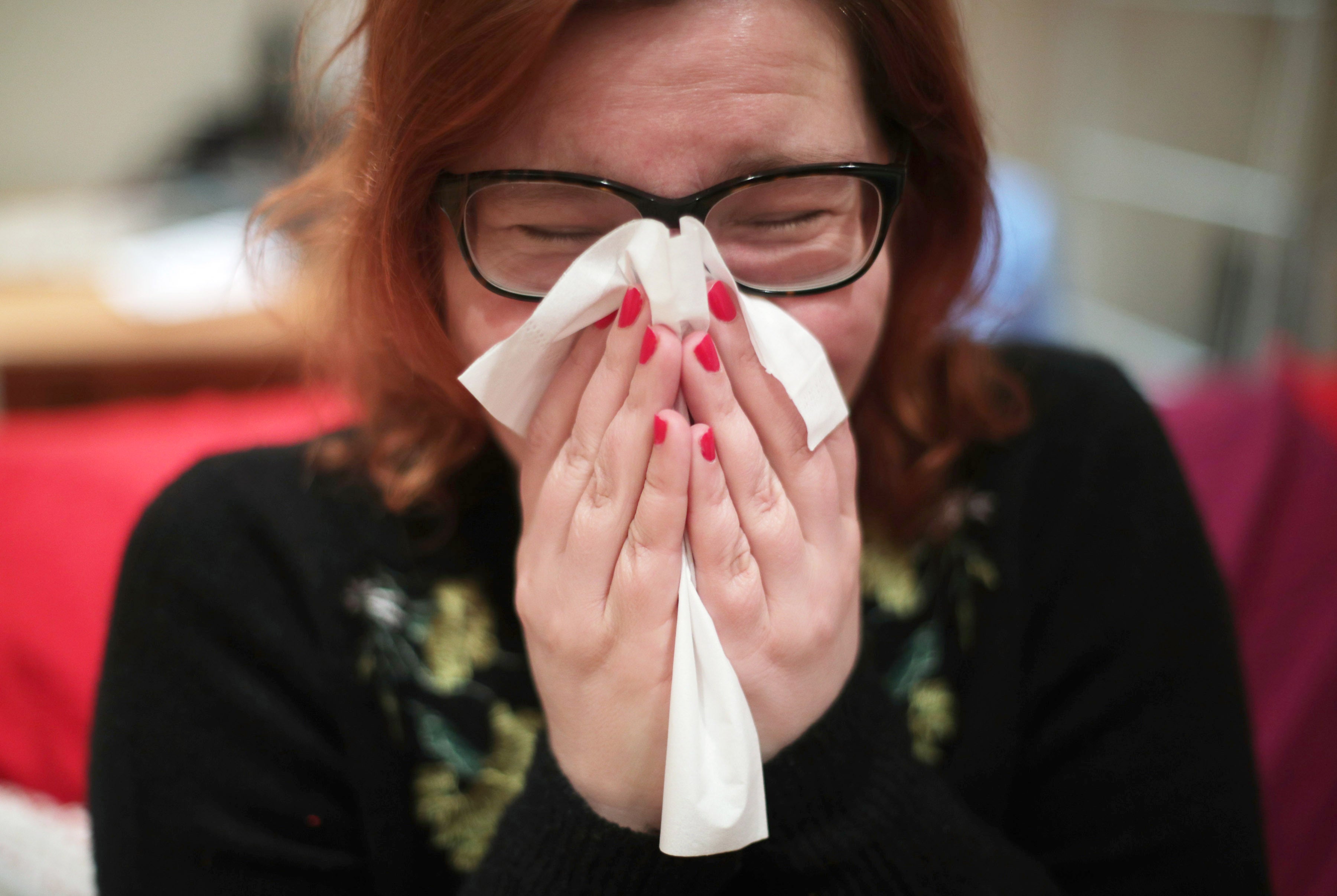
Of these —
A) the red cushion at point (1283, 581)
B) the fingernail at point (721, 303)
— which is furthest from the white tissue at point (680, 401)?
the red cushion at point (1283, 581)

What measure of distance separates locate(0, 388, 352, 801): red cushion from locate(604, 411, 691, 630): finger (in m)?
0.41

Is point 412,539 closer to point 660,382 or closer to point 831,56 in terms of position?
point 660,382

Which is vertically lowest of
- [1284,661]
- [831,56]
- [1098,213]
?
[1098,213]

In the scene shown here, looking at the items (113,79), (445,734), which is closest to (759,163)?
(445,734)

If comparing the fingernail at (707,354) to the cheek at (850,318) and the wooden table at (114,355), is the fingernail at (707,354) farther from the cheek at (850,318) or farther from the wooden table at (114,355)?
the wooden table at (114,355)

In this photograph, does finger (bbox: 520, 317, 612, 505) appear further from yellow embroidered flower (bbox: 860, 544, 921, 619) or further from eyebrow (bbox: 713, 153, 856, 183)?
yellow embroidered flower (bbox: 860, 544, 921, 619)

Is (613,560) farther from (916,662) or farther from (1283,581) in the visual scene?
(1283,581)

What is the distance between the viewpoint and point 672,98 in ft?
1.98

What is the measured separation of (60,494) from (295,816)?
0.68 metres

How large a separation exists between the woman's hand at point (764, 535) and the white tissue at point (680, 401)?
13 mm

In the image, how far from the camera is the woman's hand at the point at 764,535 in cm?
61

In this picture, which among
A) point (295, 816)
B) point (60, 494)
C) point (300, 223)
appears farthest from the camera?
point (60, 494)

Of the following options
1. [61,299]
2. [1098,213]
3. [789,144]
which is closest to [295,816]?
[789,144]

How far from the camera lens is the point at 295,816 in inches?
29.1
